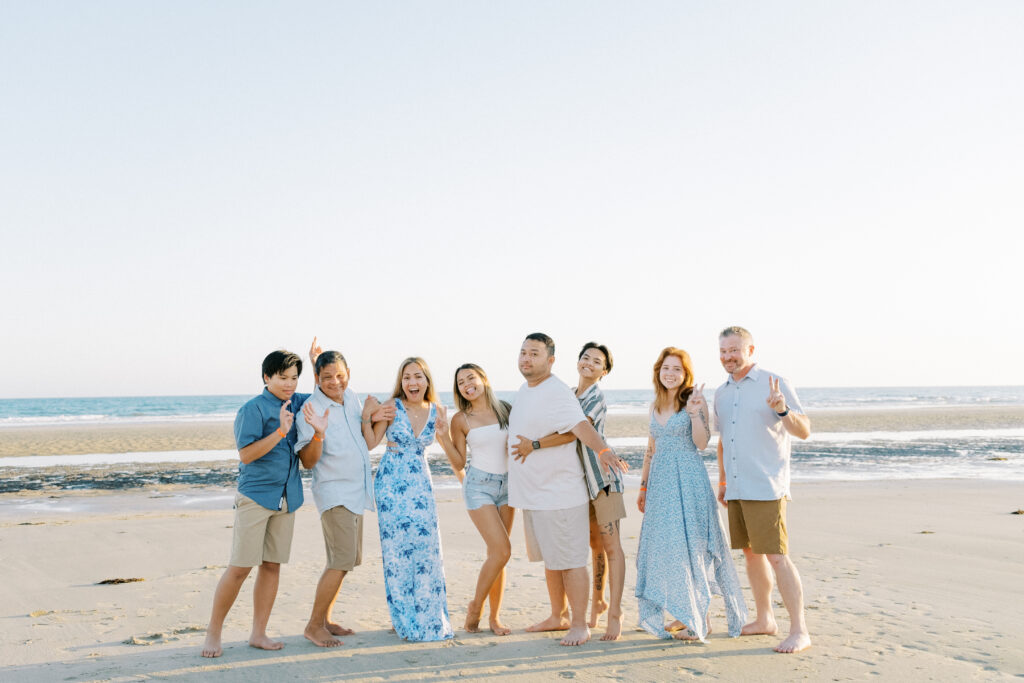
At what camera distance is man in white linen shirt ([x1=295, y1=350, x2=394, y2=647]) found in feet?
15.6

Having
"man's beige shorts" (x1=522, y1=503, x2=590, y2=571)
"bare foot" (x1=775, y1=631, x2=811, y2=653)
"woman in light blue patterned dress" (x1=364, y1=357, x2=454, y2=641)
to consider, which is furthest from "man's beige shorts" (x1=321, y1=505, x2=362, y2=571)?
"bare foot" (x1=775, y1=631, x2=811, y2=653)

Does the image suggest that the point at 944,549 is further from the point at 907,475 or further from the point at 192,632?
the point at 907,475

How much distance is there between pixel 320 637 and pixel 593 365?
257cm

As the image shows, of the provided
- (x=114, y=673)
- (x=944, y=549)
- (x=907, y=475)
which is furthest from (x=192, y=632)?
(x=907, y=475)

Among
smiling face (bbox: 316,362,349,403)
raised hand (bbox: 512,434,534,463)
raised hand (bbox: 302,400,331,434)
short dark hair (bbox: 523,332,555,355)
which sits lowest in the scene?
raised hand (bbox: 512,434,534,463)

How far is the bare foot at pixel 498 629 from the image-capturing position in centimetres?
503

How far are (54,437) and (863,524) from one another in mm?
29363

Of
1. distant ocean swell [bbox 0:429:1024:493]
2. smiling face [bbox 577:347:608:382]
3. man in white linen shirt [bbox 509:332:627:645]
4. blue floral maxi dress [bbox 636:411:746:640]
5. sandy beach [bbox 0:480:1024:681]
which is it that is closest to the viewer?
sandy beach [bbox 0:480:1024:681]

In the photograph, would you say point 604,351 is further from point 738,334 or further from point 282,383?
point 282,383

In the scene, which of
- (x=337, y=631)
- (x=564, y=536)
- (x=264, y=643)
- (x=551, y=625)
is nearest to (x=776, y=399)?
(x=564, y=536)

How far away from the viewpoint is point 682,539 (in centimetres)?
475

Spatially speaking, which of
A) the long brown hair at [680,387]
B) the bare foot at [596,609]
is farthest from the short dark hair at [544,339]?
the bare foot at [596,609]

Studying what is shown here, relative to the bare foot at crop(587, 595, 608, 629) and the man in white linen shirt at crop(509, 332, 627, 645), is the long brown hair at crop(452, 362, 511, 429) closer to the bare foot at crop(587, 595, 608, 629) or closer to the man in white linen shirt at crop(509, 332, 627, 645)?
the man in white linen shirt at crop(509, 332, 627, 645)

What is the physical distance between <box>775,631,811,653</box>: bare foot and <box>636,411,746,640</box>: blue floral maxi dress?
1.02 feet
